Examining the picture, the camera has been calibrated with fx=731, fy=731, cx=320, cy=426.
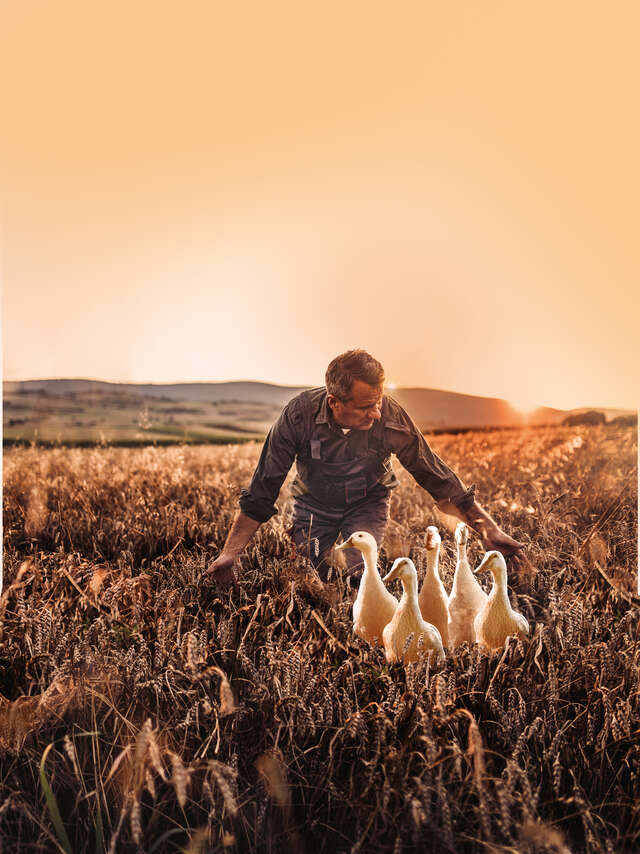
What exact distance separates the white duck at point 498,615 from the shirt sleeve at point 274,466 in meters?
1.03

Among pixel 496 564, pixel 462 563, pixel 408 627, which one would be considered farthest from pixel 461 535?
pixel 408 627

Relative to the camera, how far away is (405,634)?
254cm

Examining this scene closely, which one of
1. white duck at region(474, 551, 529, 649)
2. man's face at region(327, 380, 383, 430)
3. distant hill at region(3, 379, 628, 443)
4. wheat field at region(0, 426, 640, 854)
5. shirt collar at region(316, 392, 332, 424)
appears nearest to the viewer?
wheat field at region(0, 426, 640, 854)

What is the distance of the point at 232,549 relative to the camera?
3.36m

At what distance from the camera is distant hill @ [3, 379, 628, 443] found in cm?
362

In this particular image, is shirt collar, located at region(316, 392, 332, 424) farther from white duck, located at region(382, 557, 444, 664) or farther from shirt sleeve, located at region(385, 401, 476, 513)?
white duck, located at region(382, 557, 444, 664)

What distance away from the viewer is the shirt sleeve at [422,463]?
10.9 feet

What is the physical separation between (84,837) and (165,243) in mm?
2624

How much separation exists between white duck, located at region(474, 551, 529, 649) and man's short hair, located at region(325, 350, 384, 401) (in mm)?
907

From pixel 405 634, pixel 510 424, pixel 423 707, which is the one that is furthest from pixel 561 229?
pixel 423 707

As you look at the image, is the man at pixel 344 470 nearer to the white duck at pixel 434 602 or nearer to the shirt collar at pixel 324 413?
the shirt collar at pixel 324 413

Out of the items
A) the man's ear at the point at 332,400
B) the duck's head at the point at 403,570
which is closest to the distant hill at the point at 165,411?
the man's ear at the point at 332,400

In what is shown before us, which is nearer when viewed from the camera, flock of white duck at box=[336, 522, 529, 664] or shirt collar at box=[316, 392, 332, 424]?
flock of white duck at box=[336, 522, 529, 664]

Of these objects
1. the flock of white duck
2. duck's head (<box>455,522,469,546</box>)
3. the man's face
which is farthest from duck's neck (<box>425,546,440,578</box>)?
the man's face
